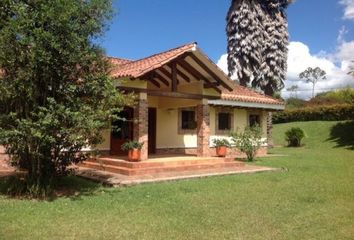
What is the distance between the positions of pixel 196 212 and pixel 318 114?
29362 mm

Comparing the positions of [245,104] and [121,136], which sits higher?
[245,104]

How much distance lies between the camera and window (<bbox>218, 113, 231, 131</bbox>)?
68.1ft

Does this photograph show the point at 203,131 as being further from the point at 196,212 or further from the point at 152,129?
the point at 196,212

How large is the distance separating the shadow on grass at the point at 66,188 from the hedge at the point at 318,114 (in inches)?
1001

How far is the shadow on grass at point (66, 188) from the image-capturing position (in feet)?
30.1

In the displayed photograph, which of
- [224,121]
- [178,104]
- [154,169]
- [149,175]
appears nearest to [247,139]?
[224,121]

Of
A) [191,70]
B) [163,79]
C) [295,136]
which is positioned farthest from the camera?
[295,136]

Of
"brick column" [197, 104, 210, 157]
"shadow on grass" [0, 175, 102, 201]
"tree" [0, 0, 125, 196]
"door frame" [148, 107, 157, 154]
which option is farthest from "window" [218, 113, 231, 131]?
"tree" [0, 0, 125, 196]

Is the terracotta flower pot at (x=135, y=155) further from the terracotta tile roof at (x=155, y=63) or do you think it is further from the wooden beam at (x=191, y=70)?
the wooden beam at (x=191, y=70)

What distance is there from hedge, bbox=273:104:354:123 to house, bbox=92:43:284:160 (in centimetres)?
1203

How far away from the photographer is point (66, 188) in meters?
10.2

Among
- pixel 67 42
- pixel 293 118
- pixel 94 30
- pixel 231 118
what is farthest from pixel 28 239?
pixel 293 118

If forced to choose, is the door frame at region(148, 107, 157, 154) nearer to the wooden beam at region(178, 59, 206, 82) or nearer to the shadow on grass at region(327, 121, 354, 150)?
the wooden beam at region(178, 59, 206, 82)

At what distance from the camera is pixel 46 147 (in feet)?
30.1
